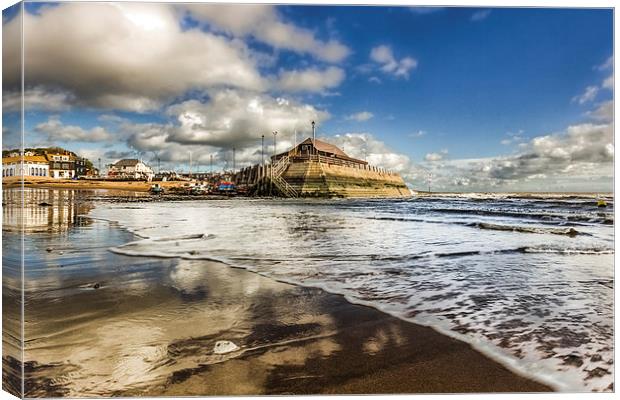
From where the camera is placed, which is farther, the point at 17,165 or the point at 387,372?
the point at 17,165

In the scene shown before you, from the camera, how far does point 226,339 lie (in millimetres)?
2064

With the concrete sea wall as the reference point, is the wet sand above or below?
below

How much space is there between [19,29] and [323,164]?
75.3 feet

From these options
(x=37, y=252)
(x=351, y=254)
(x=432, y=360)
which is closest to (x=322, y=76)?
(x=351, y=254)

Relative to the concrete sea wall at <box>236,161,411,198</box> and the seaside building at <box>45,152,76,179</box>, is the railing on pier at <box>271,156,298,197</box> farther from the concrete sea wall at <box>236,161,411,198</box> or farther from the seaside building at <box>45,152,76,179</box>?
the seaside building at <box>45,152,76,179</box>

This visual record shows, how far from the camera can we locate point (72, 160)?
3674 millimetres

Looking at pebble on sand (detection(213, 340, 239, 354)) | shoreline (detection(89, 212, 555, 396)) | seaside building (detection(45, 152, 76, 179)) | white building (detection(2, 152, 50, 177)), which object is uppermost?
seaside building (detection(45, 152, 76, 179))

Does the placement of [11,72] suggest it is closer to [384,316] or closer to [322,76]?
[322,76]

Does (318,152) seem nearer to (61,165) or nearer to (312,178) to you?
(312,178)

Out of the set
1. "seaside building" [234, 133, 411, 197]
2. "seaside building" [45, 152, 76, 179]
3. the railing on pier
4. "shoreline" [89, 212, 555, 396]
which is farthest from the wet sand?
the railing on pier

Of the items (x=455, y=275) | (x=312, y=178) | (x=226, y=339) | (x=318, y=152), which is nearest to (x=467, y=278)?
(x=455, y=275)

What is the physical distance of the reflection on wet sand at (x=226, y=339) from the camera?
176 centimetres

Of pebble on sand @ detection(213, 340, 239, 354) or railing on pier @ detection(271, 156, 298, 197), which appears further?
railing on pier @ detection(271, 156, 298, 197)

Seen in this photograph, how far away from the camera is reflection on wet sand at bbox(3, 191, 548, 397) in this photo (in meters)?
1.76
